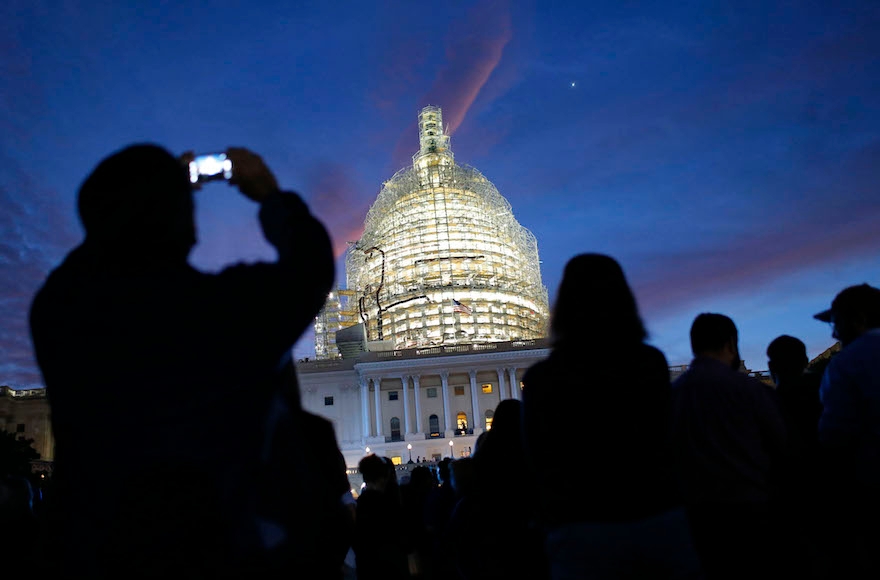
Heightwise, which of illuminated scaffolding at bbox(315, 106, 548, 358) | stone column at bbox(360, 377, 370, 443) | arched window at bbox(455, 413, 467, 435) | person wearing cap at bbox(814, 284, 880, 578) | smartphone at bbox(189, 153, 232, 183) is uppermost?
illuminated scaffolding at bbox(315, 106, 548, 358)

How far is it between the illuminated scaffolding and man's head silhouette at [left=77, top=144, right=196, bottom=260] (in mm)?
71119

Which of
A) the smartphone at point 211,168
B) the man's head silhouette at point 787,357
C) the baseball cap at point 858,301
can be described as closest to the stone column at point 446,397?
the man's head silhouette at point 787,357

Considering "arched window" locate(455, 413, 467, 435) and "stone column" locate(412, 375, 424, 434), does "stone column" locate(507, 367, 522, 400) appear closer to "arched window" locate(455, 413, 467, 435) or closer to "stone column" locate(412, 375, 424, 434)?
"arched window" locate(455, 413, 467, 435)

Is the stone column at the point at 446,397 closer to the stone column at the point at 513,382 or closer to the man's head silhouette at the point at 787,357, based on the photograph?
the stone column at the point at 513,382

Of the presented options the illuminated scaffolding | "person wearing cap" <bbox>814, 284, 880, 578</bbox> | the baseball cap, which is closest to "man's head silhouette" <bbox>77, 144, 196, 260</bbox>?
"person wearing cap" <bbox>814, 284, 880, 578</bbox>

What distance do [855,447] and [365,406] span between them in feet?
196

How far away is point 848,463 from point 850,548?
583 mm

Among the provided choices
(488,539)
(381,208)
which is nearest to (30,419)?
(381,208)

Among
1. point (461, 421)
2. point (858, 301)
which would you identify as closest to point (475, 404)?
point (461, 421)

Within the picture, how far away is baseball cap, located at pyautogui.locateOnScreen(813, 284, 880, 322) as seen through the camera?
5430mm

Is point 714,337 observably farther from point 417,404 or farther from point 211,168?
point 417,404

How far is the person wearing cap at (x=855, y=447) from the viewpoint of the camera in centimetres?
477

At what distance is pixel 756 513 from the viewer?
455 cm

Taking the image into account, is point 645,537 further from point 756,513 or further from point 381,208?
point 381,208
